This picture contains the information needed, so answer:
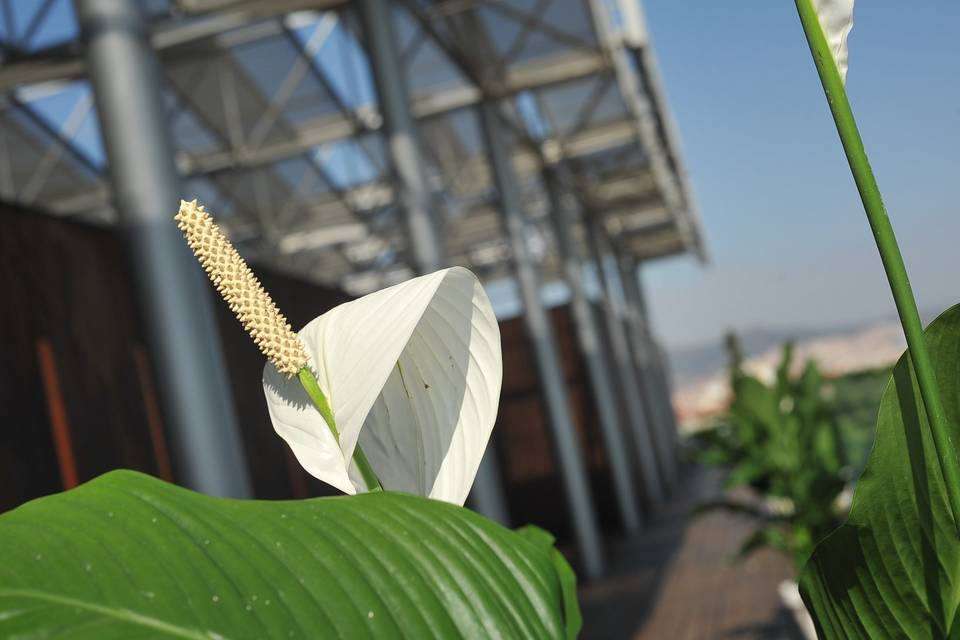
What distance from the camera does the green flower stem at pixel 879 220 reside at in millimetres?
489

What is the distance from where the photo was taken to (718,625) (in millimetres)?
5566

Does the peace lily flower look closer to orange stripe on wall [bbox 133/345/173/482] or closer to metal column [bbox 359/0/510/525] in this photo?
orange stripe on wall [bbox 133/345/173/482]

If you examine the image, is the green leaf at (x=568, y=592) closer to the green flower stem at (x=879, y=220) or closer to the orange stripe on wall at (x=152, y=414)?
the green flower stem at (x=879, y=220)

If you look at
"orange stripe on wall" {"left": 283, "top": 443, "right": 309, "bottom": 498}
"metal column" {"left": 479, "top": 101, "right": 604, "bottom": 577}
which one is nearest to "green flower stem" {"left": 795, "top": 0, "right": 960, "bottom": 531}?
"orange stripe on wall" {"left": 283, "top": 443, "right": 309, "bottom": 498}

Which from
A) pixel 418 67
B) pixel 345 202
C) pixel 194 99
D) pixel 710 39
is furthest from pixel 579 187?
pixel 710 39

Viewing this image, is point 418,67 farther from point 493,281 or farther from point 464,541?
point 493,281

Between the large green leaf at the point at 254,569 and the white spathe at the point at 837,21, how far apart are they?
0.31 meters

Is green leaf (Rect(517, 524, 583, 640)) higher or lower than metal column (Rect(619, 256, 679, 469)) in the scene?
higher

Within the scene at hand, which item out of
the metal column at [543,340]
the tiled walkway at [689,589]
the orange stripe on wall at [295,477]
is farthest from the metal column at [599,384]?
the orange stripe on wall at [295,477]

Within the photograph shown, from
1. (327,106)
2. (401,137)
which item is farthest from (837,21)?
(327,106)

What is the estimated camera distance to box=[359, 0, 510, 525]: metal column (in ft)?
18.1

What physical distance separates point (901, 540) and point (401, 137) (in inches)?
202

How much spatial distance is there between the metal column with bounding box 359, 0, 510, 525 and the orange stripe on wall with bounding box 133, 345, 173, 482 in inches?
94.7

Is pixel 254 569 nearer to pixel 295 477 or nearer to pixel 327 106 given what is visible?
pixel 295 477
